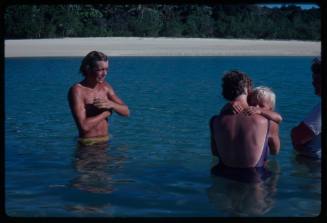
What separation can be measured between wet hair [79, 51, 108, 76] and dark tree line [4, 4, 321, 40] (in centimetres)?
1824

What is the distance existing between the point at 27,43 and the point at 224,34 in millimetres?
11738

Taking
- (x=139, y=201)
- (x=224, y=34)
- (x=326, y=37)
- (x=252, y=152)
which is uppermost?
(x=224, y=34)

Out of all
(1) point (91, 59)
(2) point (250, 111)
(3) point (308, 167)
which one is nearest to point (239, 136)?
(2) point (250, 111)

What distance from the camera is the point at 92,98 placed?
453cm

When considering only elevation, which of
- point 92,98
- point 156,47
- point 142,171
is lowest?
point 142,171

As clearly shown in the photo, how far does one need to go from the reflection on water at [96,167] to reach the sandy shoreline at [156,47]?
19543 mm

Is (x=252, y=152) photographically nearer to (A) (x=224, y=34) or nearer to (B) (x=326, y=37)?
(B) (x=326, y=37)

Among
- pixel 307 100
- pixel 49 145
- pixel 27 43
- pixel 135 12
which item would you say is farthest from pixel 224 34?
pixel 49 145

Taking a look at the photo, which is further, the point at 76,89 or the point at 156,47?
the point at 156,47

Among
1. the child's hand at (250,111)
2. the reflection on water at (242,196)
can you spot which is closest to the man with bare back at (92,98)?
the reflection on water at (242,196)

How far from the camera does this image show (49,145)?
5406 millimetres

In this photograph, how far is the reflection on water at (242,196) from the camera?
310 centimetres

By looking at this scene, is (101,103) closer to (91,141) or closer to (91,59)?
(91,59)

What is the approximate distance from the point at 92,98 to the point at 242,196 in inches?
69.2
